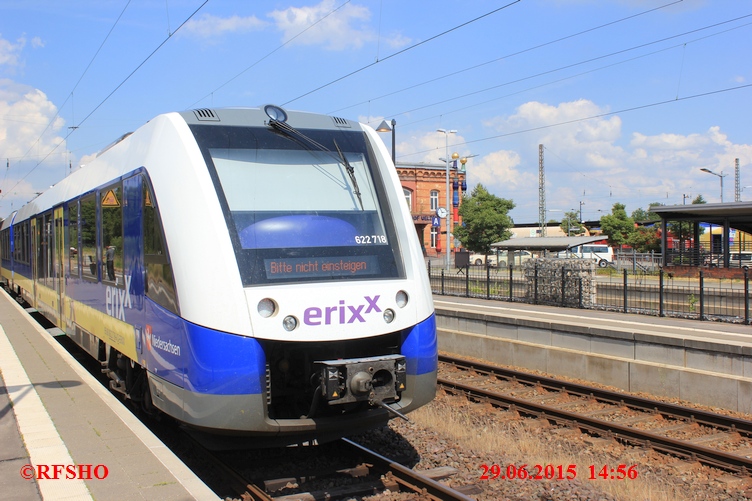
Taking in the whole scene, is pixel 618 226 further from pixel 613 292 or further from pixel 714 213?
pixel 613 292

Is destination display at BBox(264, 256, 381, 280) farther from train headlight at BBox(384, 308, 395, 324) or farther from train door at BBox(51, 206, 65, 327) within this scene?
train door at BBox(51, 206, 65, 327)

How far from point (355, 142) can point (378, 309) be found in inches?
69.6

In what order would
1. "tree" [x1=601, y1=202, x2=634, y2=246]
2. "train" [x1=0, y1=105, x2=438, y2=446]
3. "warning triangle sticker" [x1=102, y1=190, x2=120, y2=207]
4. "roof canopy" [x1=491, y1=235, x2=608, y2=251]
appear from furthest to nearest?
"tree" [x1=601, y1=202, x2=634, y2=246], "roof canopy" [x1=491, y1=235, x2=608, y2=251], "warning triangle sticker" [x1=102, y1=190, x2=120, y2=207], "train" [x1=0, y1=105, x2=438, y2=446]

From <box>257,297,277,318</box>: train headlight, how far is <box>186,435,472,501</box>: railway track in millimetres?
1425

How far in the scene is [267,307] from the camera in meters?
5.06

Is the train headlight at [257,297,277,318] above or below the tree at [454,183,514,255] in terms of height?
below

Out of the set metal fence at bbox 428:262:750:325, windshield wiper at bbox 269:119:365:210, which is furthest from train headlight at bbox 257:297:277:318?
metal fence at bbox 428:262:750:325

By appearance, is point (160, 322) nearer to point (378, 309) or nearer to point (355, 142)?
point (378, 309)

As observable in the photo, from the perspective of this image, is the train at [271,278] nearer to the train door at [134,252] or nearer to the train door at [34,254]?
the train door at [134,252]

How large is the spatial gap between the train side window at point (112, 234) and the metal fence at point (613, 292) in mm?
12026

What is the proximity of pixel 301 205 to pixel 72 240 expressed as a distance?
5.32 meters

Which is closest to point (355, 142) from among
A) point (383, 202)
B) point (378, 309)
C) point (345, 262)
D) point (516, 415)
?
point (383, 202)

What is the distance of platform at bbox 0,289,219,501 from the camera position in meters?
4.67

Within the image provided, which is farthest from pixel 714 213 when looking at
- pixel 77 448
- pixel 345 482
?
pixel 77 448
